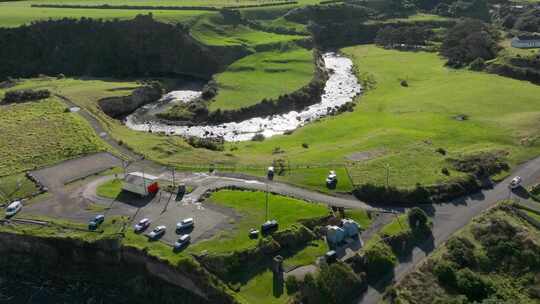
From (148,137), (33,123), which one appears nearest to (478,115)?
(148,137)

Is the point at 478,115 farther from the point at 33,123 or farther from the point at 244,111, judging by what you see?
the point at 33,123

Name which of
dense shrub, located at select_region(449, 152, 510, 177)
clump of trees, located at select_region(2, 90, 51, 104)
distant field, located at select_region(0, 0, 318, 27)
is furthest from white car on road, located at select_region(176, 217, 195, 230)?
distant field, located at select_region(0, 0, 318, 27)

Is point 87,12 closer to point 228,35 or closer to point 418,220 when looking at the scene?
point 228,35

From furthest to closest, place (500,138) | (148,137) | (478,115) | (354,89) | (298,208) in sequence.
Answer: (354,89) → (478,115) → (148,137) → (500,138) → (298,208)

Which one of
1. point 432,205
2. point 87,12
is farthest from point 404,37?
point 432,205

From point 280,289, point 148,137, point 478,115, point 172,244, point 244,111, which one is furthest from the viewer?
point 244,111

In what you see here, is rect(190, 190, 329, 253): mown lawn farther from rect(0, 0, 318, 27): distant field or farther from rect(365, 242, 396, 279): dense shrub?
rect(0, 0, 318, 27): distant field
